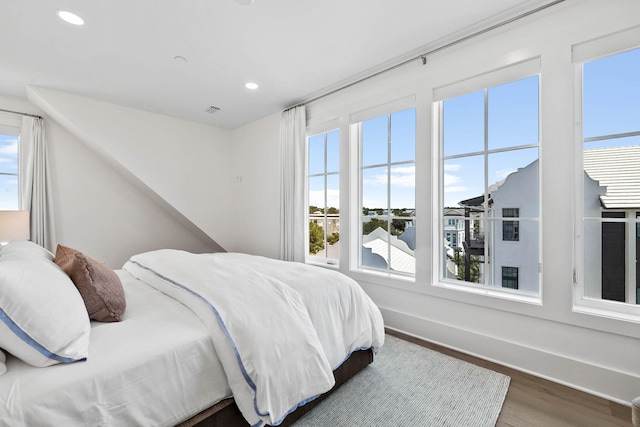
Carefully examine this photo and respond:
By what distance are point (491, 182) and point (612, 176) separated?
69 cm

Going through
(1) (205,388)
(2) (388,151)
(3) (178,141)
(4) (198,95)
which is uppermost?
(4) (198,95)

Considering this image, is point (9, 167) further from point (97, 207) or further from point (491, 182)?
point (491, 182)

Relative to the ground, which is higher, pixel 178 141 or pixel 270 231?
pixel 178 141

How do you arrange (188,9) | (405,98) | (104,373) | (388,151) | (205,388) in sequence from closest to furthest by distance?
(104,373), (205,388), (188,9), (405,98), (388,151)

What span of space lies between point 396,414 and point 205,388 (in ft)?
3.50

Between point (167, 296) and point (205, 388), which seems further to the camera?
point (167, 296)

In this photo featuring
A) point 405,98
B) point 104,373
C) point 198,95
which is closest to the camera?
point 104,373

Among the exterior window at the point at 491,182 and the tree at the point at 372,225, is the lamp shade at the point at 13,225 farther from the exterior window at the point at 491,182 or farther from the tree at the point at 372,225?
the exterior window at the point at 491,182

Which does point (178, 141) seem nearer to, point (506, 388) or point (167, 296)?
point (167, 296)

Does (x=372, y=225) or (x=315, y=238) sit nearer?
(x=372, y=225)

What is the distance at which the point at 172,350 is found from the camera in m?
1.15

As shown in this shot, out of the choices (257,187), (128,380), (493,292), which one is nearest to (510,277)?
(493,292)

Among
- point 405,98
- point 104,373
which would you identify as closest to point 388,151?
point 405,98

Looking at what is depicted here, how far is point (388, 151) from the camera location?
303 cm
